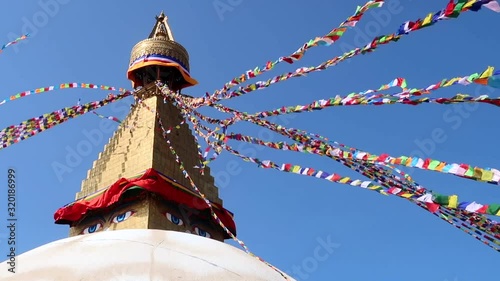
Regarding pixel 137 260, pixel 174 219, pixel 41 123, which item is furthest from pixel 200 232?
pixel 137 260

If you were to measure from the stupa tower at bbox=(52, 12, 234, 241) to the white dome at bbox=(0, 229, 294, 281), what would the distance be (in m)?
3.34

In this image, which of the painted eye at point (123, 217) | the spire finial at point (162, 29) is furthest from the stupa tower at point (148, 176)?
the spire finial at point (162, 29)

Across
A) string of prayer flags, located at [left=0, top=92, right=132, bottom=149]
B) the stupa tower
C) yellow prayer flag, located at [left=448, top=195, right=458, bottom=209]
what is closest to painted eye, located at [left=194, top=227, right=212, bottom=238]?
the stupa tower

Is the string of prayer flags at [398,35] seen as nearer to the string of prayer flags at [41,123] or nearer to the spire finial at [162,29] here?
the string of prayer flags at [41,123]

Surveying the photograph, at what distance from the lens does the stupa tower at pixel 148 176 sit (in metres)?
9.59

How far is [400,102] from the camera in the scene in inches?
169

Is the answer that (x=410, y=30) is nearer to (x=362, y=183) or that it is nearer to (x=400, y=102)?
(x=400, y=102)

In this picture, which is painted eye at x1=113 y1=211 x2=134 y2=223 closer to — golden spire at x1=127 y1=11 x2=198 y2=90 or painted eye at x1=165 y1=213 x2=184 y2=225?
painted eye at x1=165 y1=213 x2=184 y2=225

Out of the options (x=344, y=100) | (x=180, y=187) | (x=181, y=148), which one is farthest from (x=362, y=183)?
(x=181, y=148)

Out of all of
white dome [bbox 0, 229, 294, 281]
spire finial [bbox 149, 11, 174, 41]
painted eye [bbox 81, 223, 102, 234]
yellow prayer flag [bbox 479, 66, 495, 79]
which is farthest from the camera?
spire finial [bbox 149, 11, 174, 41]

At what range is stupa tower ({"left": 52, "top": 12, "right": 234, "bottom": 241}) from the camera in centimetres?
959

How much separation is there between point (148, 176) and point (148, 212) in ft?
2.33

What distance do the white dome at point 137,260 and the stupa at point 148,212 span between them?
1cm

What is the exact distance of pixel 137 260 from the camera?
199 inches
